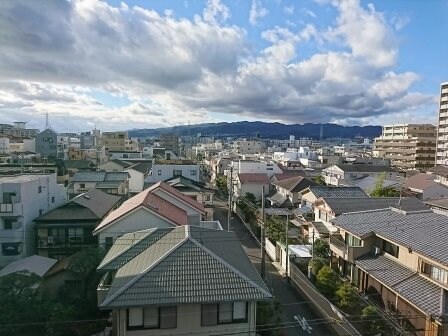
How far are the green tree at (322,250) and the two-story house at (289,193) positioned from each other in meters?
17.9

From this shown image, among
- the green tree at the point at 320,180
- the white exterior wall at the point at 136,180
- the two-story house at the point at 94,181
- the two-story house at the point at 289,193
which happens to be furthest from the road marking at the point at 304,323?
the green tree at the point at 320,180

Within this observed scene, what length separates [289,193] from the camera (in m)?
45.1

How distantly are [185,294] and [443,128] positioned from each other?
83200mm

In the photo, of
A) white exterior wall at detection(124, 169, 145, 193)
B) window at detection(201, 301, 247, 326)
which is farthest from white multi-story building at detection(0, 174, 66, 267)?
white exterior wall at detection(124, 169, 145, 193)

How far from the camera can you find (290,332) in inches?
653

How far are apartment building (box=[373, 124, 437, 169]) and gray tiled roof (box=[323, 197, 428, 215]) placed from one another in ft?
196

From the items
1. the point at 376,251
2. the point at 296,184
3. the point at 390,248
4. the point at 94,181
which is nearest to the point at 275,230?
the point at 376,251

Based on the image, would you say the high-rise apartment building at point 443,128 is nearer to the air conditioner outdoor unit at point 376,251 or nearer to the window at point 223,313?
the air conditioner outdoor unit at point 376,251

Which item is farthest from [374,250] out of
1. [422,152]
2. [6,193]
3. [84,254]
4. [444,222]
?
[422,152]

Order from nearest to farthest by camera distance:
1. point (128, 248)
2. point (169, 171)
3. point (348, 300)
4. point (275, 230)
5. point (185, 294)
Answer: point (185, 294)
point (128, 248)
point (348, 300)
point (275, 230)
point (169, 171)

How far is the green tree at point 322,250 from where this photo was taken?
967 inches

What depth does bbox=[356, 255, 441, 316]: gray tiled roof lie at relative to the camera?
48.3 feet

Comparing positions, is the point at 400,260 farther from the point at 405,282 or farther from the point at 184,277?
the point at 184,277

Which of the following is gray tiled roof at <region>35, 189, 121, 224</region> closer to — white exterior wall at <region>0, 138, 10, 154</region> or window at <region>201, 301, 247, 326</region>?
window at <region>201, 301, 247, 326</region>
